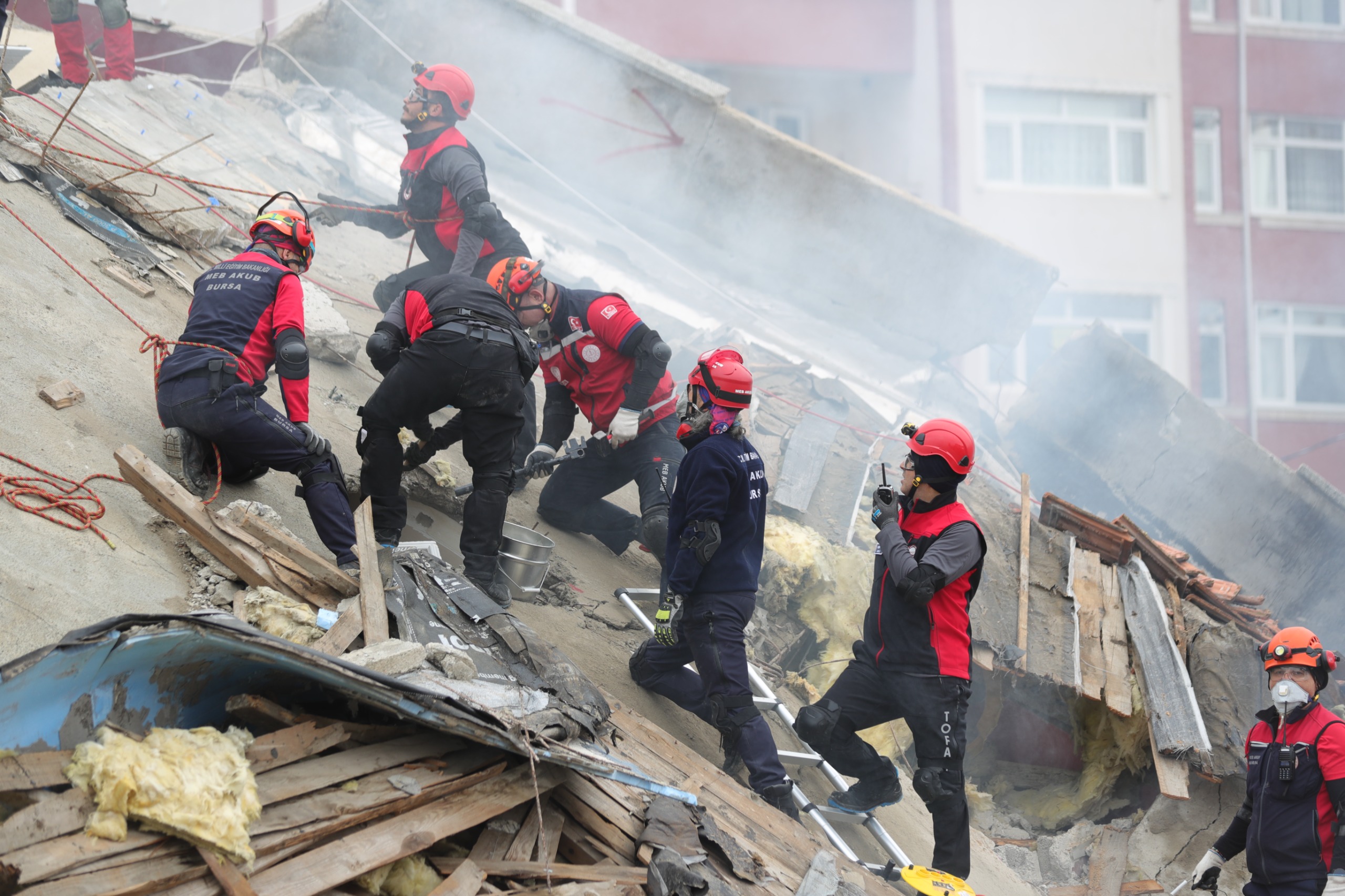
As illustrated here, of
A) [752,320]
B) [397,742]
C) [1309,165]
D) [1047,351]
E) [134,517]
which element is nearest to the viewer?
[397,742]

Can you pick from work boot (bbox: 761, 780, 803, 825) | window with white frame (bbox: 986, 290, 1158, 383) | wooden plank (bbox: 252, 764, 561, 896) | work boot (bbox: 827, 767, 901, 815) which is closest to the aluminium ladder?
work boot (bbox: 827, 767, 901, 815)

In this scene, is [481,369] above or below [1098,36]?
below

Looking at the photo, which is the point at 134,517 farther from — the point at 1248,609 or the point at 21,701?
the point at 1248,609

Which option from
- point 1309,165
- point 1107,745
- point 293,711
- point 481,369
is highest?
point 1309,165

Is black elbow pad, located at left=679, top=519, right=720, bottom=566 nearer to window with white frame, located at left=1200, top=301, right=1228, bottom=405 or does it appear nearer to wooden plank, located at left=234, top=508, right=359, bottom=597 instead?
wooden plank, located at left=234, top=508, right=359, bottom=597

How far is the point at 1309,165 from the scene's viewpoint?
63.2ft

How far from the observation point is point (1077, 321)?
18.3 meters

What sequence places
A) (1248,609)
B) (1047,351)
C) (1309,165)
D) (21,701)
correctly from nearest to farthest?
(21,701) < (1248,609) < (1047,351) < (1309,165)

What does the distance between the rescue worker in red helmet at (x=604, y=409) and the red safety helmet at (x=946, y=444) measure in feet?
5.91

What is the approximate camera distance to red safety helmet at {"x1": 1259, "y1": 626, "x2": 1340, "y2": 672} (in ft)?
16.0

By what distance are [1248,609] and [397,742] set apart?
7.19 m

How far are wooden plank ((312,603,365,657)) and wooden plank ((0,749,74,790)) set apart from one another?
98 centimetres

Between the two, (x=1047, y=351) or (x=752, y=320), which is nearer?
(x=752, y=320)

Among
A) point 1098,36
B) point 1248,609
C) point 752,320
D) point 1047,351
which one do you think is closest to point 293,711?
point 1248,609
